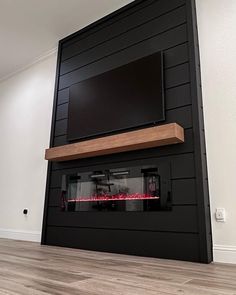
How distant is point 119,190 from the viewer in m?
2.69

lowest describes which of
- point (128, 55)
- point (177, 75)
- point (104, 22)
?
point (177, 75)

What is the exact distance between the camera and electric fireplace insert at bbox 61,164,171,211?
242cm

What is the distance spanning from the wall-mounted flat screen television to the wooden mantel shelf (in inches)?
9.5

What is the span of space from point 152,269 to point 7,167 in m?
3.18

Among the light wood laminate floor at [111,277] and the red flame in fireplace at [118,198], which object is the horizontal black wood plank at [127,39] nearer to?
the red flame in fireplace at [118,198]

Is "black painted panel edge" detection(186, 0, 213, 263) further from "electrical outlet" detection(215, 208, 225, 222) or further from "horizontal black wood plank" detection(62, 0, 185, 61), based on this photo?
"horizontal black wood plank" detection(62, 0, 185, 61)

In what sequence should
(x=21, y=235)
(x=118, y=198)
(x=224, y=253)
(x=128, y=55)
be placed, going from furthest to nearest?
(x=21, y=235) < (x=128, y=55) < (x=118, y=198) < (x=224, y=253)

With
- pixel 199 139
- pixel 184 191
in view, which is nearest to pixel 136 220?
pixel 184 191

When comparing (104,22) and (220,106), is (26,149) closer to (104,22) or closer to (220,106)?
(104,22)

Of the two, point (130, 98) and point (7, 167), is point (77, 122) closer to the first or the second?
point (130, 98)

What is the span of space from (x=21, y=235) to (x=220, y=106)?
2.98 m

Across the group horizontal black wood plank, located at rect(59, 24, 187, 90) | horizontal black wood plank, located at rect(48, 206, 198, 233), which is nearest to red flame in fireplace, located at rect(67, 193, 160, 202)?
horizontal black wood plank, located at rect(48, 206, 198, 233)

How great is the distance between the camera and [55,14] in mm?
3365

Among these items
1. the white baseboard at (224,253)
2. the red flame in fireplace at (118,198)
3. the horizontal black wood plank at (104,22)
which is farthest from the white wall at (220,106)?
the horizontal black wood plank at (104,22)
